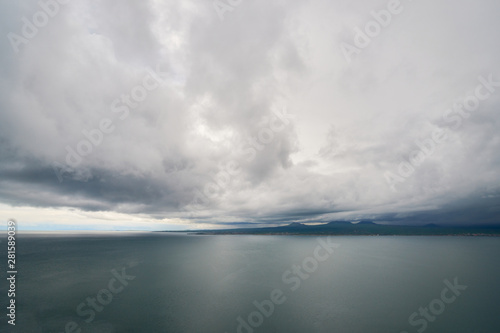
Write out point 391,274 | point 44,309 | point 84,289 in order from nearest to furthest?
point 44,309
point 84,289
point 391,274

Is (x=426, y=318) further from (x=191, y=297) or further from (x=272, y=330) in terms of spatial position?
(x=191, y=297)

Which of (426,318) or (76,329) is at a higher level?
(76,329)

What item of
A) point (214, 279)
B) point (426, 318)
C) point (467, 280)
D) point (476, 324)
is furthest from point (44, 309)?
point (467, 280)

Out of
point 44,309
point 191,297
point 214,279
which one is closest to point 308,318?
point 191,297

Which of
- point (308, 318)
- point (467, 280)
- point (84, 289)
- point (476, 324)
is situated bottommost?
point (467, 280)

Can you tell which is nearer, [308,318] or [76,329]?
[76,329]

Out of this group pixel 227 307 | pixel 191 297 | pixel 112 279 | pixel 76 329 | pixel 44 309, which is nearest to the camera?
pixel 76 329

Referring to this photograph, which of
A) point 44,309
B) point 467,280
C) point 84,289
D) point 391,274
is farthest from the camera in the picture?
point 391,274

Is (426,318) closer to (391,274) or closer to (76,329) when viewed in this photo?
(391,274)

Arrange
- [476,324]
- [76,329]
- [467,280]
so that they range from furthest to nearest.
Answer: [467,280], [476,324], [76,329]
